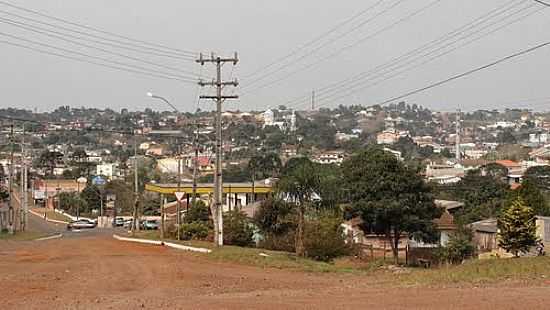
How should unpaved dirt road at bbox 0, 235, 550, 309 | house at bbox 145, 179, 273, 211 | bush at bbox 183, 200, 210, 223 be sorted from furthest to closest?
house at bbox 145, 179, 273, 211 < bush at bbox 183, 200, 210, 223 < unpaved dirt road at bbox 0, 235, 550, 309

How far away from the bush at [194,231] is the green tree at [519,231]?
14.9 m

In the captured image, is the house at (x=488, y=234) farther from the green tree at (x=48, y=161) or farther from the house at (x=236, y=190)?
the green tree at (x=48, y=161)

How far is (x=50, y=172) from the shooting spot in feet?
538

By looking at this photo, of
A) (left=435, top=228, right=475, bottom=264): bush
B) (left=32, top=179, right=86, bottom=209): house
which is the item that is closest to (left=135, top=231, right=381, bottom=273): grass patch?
(left=435, top=228, right=475, bottom=264): bush

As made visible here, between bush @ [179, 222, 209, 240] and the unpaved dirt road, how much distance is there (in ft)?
46.4

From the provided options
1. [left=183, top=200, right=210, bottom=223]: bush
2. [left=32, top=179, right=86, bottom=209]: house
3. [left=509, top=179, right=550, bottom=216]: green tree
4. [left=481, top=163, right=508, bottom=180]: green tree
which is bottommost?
[left=183, top=200, right=210, bottom=223]: bush

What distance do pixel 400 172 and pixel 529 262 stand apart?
23.8 m

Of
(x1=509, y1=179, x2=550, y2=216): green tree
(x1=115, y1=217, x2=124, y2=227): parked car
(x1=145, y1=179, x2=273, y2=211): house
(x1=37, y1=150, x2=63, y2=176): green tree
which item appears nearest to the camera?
(x1=509, y1=179, x2=550, y2=216): green tree

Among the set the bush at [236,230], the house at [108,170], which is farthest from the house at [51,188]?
the bush at [236,230]

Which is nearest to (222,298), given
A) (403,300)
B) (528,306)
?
(403,300)

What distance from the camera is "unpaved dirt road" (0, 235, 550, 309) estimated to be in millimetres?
17016

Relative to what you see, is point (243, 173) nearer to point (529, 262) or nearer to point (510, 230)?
point (510, 230)

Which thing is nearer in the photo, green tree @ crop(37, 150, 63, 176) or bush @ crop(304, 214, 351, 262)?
bush @ crop(304, 214, 351, 262)

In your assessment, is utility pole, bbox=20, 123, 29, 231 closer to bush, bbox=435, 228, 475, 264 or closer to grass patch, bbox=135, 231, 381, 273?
bush, bbox=435, 228, 475, 264
